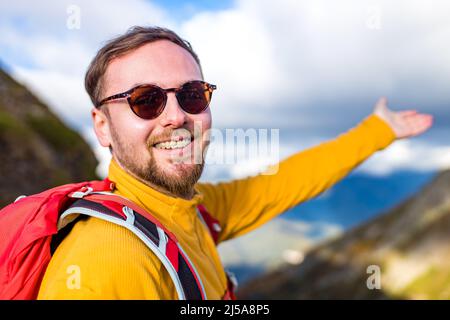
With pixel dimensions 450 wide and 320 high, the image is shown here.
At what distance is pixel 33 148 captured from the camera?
16.1 m

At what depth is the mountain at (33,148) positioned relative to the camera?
48.9ft

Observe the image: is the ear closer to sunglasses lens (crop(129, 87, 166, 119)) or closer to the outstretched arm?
sunglasses lens (crop(129, 87, 166, 119))

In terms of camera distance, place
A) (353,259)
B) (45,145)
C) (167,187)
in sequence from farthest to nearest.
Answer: (353,259)
(45,145)
(167,187)

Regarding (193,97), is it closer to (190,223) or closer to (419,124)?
(190,223)

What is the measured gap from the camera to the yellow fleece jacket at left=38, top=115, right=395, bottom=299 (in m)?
2.65

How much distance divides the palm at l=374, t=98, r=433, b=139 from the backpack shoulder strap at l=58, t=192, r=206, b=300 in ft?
12.7

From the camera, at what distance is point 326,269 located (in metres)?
23.7

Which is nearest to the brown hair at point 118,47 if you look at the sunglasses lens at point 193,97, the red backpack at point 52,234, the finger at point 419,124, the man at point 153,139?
the man at point 153,139

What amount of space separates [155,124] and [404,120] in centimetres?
376

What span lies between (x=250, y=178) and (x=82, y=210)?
2.94 m

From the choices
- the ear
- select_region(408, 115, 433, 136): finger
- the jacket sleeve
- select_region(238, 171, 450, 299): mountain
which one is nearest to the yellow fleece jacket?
the jacket sleeve
